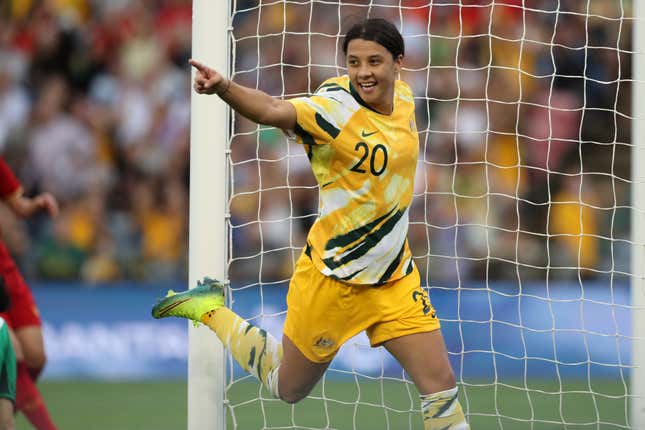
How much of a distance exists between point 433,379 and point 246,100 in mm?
1519

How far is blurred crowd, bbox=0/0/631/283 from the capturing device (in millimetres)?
10922

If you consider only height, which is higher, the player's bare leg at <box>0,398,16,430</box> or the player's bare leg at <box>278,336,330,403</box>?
the player's bare leg at <box>278,336,330,403</box>

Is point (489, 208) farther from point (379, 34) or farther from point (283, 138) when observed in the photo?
point (379, 34)

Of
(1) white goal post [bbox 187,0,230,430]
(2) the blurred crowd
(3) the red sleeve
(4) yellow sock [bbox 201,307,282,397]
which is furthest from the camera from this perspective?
(2) the blurred crowd

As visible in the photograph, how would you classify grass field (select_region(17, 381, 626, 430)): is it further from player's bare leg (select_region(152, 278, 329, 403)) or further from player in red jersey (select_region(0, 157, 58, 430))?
player's bare leg (select_region(152, 278, 329, 403))

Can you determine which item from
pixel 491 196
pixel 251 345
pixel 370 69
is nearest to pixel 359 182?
pixel 370 69

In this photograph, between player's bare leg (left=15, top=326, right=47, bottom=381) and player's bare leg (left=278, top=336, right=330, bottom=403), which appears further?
player's bare leg (left=15, top=326, right=47, bottom=381)

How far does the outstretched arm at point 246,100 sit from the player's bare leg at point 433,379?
1129 millimetres

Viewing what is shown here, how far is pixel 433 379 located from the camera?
520 centimetres

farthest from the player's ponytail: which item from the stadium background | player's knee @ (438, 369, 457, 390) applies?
the stadium background

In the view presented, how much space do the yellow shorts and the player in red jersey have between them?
195 centimetres

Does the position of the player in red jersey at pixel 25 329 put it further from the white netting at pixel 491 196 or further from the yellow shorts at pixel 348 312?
the white netting at pixel 491 196

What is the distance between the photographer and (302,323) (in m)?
5.41

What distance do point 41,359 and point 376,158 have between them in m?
2.68
